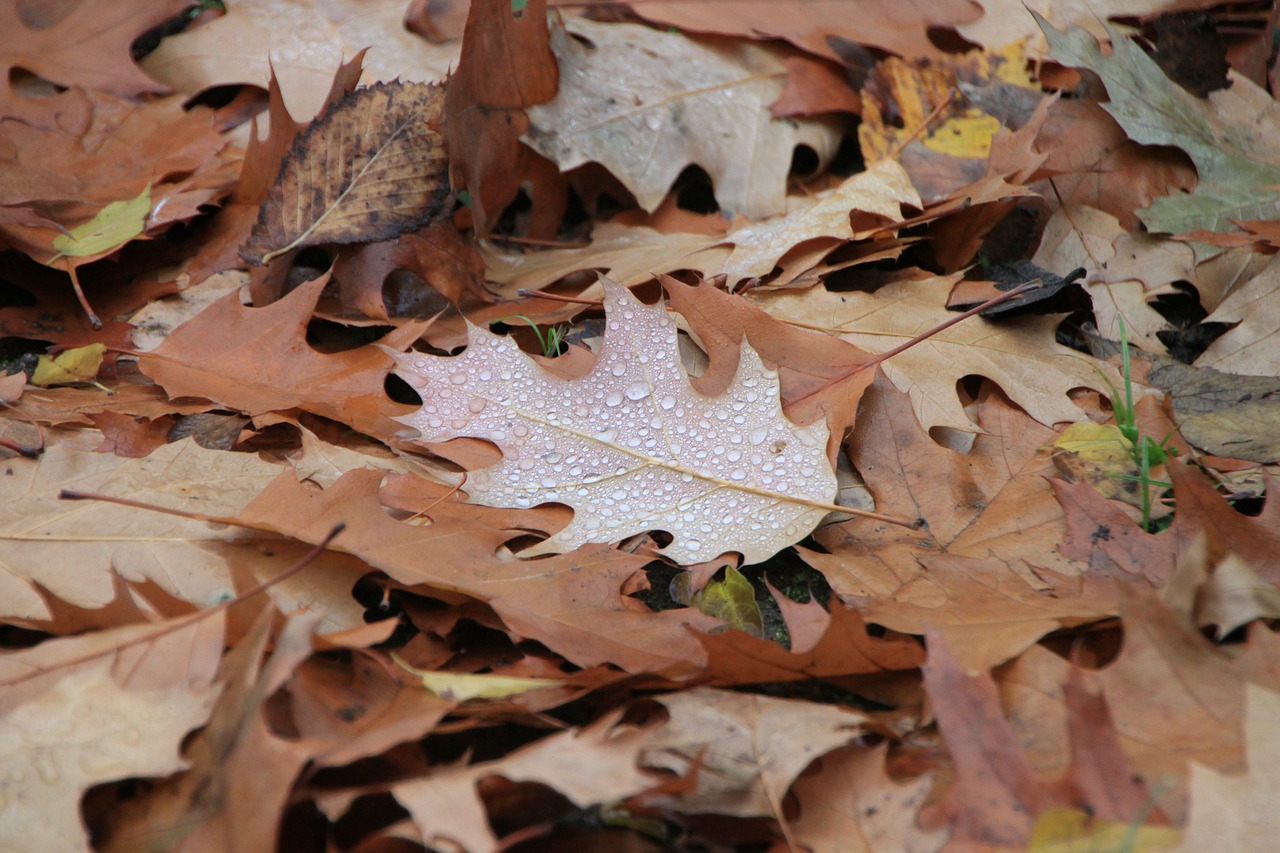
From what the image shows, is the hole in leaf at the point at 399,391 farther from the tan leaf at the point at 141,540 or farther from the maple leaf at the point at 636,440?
the tan leaf at the point at 141,540

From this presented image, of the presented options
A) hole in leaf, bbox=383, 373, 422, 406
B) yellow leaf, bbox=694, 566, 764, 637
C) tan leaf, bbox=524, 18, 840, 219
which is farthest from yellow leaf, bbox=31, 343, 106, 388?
yellow leaf, bbox=694, 566, 764, 637

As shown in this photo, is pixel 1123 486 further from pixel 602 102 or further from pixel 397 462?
pixel 602 102

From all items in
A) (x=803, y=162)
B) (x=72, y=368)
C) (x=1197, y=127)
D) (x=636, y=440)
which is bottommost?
(x=72, y=368)

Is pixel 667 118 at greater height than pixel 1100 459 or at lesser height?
greater

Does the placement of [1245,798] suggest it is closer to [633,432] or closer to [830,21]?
[633,432]

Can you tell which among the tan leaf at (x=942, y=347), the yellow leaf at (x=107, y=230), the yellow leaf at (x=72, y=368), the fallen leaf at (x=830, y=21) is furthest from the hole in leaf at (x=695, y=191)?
the yellow leaf at (x=72, y=368)

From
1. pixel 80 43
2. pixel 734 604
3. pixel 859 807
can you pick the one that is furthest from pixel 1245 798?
pixel 80 43
